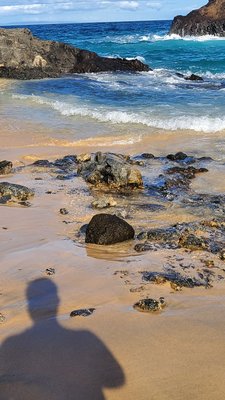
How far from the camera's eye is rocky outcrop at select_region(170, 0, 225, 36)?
5397cm

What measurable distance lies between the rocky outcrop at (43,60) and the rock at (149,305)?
79.2ft

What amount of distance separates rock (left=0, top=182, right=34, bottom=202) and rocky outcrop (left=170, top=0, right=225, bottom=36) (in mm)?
50970

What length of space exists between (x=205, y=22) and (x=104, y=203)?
5286 cm

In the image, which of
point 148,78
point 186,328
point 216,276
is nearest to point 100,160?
point 216,276

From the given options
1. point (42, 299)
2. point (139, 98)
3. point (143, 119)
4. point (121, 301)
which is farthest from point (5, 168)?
point (139, 98)

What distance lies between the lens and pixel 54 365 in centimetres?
319

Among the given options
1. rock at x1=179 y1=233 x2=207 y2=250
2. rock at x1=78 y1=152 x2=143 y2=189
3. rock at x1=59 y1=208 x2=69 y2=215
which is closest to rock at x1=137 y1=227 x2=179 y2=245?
rock at x1=179 y1=233 x2=207 y2=250

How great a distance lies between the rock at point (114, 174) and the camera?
796 cm

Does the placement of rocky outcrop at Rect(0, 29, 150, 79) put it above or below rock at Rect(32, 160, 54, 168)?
above

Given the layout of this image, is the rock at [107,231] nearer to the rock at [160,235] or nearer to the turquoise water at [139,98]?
the rock at [160,235]

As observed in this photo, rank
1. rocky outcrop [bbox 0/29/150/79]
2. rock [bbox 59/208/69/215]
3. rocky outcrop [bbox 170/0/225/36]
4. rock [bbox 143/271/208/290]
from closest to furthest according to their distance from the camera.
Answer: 1. rock [bbox 143/271/208/290]
2. rock [bbox 59/208/69/215]
3. rocky outcrop [bbox 0/29/150/79]
4. rocky outcrop [bbox 170/0/225/36]

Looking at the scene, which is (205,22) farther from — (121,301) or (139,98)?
(121,301)

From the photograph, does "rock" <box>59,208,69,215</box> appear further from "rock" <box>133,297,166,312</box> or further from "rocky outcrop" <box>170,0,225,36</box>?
"rocky outcrop" <box>170,0,225,36</box>

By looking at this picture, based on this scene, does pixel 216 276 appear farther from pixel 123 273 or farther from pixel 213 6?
pixel 213 6
